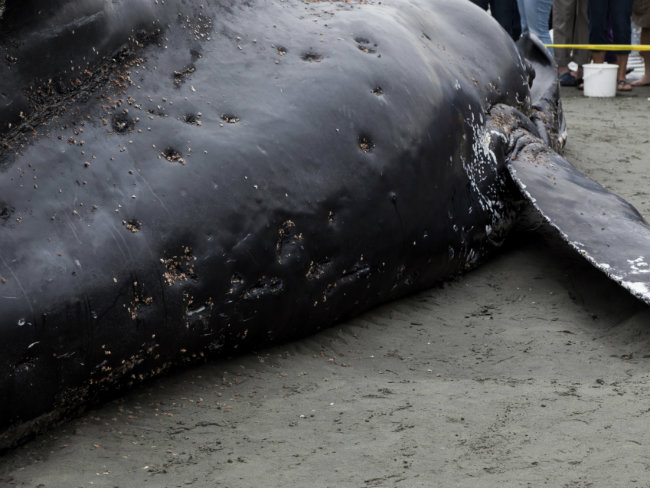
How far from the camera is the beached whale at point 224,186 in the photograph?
12.4ft

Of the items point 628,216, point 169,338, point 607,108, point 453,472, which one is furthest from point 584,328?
point 607,108

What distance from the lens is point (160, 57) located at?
14.7 feet

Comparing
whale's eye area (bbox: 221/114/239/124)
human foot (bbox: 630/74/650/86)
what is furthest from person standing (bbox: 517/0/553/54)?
whale's eye area (bbox: 221/114/239/124)

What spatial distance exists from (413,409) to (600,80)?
8.71 meters

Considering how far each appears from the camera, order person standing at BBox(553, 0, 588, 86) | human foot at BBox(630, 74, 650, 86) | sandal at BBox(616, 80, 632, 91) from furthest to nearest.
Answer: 1. person standing at BBox(553, 0, 588, 86)
2. human foot at BBox(630, 74, 650, 86)
3. sandal at BBox(616, 80, 632, 91)

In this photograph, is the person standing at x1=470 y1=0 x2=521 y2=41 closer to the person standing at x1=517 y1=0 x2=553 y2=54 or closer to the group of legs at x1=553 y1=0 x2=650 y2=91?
the group of legs at x1=553 y1=0 x2=650 y2=91

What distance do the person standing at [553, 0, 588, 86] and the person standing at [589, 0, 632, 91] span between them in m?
0.25

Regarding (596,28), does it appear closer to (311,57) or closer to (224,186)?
(311,57)

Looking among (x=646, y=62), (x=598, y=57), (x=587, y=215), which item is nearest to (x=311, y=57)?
(x=587, y=215)

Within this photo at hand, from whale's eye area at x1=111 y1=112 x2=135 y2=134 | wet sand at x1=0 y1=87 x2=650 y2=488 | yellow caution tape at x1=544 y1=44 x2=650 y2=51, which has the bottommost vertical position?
yellow caution tape at x1=544 y1=44 x2=650 y2=51

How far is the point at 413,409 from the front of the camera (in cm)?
393

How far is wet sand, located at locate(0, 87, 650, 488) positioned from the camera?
345cm

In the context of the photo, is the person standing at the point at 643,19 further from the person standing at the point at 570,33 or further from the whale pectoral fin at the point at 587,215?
the whale pectoral fin at the point at 587,215

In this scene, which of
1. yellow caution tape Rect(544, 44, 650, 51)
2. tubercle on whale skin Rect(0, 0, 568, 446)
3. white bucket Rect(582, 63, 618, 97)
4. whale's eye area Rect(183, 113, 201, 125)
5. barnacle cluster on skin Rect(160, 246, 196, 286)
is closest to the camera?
tubercle on whale skin Rect(0, 0, 568, 446)
